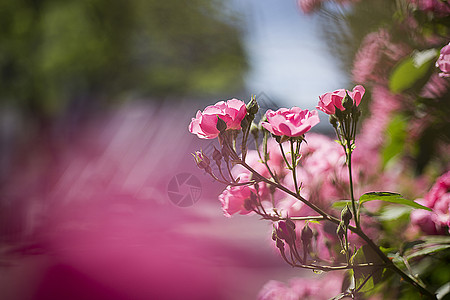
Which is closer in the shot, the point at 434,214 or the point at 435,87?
the point at 434,214

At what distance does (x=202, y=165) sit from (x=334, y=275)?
486mm

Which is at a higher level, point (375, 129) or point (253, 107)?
point (375, 129)

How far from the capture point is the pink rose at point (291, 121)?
0.31 meters

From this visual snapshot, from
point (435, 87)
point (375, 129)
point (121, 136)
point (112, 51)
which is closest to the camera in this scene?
point (435, 87)

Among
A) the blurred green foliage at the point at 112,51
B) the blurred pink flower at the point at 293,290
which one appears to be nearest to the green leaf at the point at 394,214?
the blurred pink flower at the point at 293,290

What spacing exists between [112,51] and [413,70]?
6.38m

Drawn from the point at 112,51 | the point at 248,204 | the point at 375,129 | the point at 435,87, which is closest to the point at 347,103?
the point at 248,204

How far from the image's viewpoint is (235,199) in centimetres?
36

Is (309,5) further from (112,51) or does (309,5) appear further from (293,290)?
(112,51)

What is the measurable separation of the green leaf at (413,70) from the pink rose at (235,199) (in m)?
0.30

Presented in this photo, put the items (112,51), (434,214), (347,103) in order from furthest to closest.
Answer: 1. (112,51)
2. (434,214)
3. (347,103)

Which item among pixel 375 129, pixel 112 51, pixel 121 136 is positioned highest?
pixel 112 51

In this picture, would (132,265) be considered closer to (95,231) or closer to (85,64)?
(95,231)

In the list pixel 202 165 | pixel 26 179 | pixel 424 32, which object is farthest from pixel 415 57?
pixel 26 179
